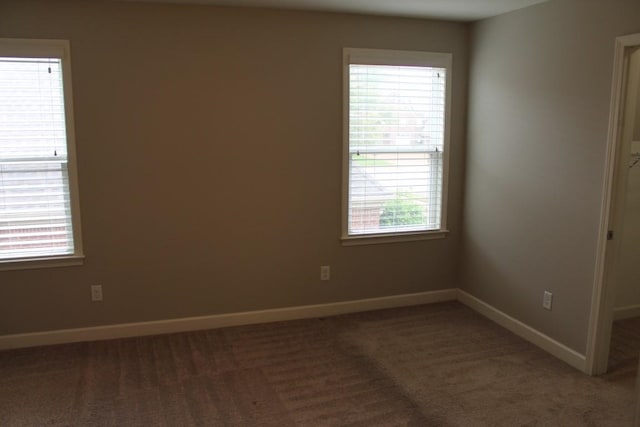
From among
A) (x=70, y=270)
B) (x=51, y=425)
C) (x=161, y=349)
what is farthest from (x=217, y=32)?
(x=51, y=425)

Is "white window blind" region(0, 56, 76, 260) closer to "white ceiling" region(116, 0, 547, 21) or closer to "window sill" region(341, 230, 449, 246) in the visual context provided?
"white ceiling" region(116, 0, 547, 21)

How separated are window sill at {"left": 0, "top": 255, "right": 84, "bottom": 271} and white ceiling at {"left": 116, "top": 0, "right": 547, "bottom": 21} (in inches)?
74.5

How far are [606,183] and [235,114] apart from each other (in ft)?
8.24

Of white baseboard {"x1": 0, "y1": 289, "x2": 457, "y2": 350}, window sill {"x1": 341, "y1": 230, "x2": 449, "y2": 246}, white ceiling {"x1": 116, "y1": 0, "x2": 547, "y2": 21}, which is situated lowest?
white baseboard {"x1": 0, "y1": 289, "x2": 457, "y2": 350}

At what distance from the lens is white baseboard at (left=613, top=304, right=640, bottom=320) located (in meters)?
4.14

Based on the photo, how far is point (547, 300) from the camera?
11.7 feet

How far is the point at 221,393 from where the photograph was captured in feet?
9.86

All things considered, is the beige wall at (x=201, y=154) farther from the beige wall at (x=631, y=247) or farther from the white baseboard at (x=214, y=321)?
the beige wall at (x=631, y=247)

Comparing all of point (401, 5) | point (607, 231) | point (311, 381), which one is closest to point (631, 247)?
point (607, 231)

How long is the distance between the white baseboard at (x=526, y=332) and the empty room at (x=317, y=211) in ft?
0.06

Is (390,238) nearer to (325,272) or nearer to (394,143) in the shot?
(325,272)

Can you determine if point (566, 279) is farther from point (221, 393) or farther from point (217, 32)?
point (217, 32)

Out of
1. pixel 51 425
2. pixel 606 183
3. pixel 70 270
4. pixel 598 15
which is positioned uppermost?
pixel 598 15

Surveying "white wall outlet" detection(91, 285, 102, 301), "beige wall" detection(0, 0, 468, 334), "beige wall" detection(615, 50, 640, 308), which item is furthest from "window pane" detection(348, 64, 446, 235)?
"white wall outlet" detection(91, 285, 102, 301)
